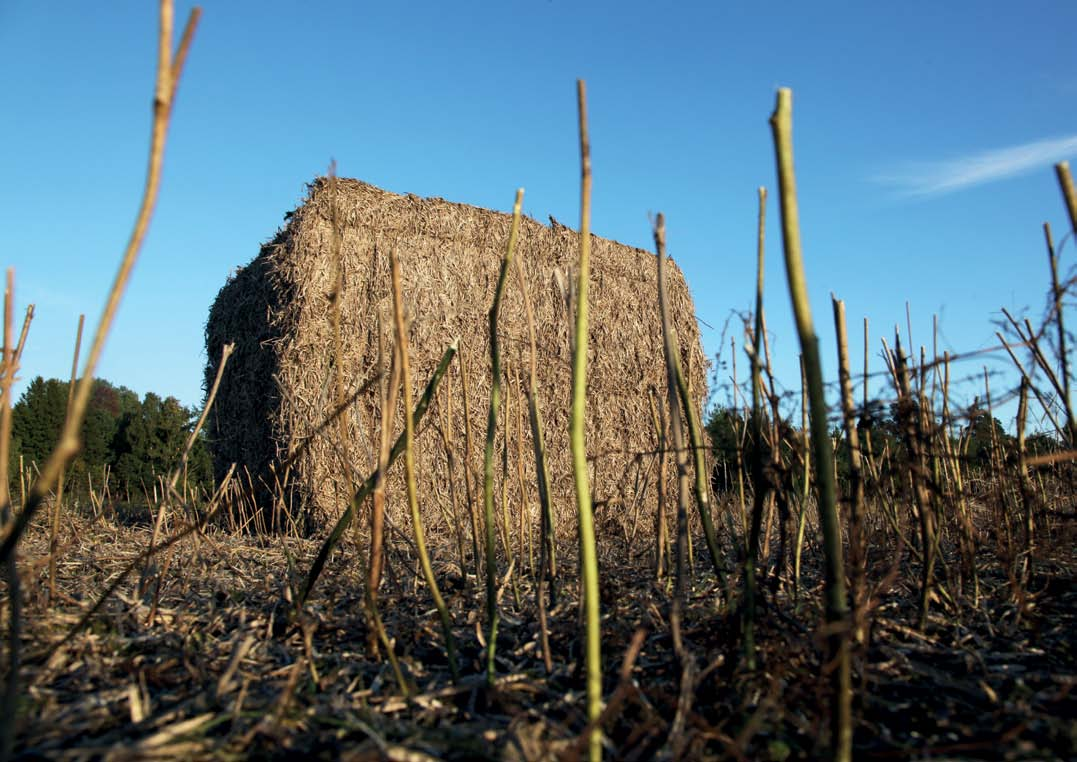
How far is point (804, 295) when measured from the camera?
0.96m

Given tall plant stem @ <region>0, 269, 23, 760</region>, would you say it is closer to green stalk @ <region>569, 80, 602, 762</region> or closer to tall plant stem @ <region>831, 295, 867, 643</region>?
green stalk @ <region>569, 80, 602, 762</region>

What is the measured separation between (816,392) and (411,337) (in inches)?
203

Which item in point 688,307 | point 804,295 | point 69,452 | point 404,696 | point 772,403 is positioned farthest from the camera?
point 688,307

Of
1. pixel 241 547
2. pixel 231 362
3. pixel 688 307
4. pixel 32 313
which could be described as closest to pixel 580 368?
pixel 32 313

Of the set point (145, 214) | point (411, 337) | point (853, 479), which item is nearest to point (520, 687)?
point (853, 479)

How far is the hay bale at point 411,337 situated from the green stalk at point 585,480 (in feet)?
12.7

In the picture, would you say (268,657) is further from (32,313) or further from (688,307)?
(688,307)

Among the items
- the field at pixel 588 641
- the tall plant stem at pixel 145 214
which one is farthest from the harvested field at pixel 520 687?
the tall plant stem at pixel 145 214

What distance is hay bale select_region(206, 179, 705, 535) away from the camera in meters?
5.52

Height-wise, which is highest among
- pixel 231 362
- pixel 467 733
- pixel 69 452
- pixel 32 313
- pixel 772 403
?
pixel 231 362

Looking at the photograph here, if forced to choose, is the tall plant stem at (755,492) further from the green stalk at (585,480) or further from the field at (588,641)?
the green stalk at (585,480)

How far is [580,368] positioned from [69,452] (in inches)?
25.3

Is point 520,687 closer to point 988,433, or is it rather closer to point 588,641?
point 588,641

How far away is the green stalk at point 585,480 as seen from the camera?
97cm
